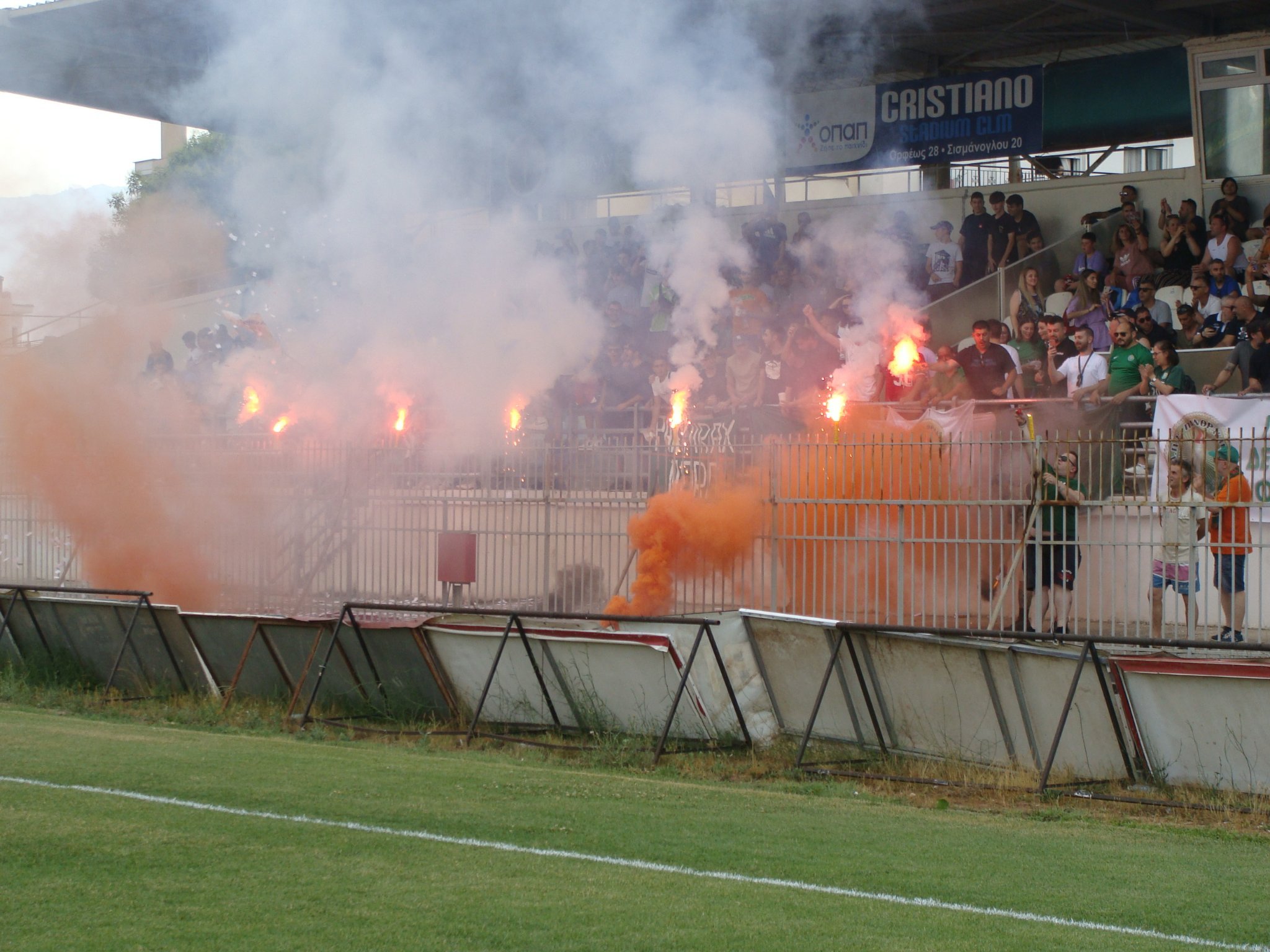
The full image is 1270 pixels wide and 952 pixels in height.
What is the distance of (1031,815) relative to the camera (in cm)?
842

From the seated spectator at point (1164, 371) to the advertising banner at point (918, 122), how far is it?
8965 millimetres

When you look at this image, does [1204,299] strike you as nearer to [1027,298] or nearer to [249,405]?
[1027,298]

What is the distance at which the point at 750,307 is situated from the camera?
740 inches

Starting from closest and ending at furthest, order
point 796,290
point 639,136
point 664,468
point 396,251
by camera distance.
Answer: point 664,468, point 639,136, point 396,251, point 796,290

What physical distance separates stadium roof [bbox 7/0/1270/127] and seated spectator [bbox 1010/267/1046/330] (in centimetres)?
375

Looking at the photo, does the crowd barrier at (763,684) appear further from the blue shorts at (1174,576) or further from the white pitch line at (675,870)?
the white pitch line at (675,870)

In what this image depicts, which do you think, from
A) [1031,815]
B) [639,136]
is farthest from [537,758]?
[639,136]

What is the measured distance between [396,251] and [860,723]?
1059 cm

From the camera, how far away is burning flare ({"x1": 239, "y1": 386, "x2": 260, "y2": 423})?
855 inches

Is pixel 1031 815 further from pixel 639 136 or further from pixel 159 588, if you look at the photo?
pixel 159 588

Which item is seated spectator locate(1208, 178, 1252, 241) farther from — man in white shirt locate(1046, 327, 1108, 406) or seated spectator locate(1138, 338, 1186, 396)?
seated spectator locate(1138, 338, 1186, 396)

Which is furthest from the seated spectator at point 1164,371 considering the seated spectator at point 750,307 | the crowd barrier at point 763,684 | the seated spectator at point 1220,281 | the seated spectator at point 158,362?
the seated spectator at point 158,362

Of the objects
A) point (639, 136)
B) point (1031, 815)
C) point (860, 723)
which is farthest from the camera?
point (639, 136)

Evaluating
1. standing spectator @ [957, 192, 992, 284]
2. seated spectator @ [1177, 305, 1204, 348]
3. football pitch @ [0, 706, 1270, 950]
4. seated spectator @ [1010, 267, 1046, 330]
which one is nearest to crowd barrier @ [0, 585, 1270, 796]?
football pitch @ [0, 706, 1270, 950]
